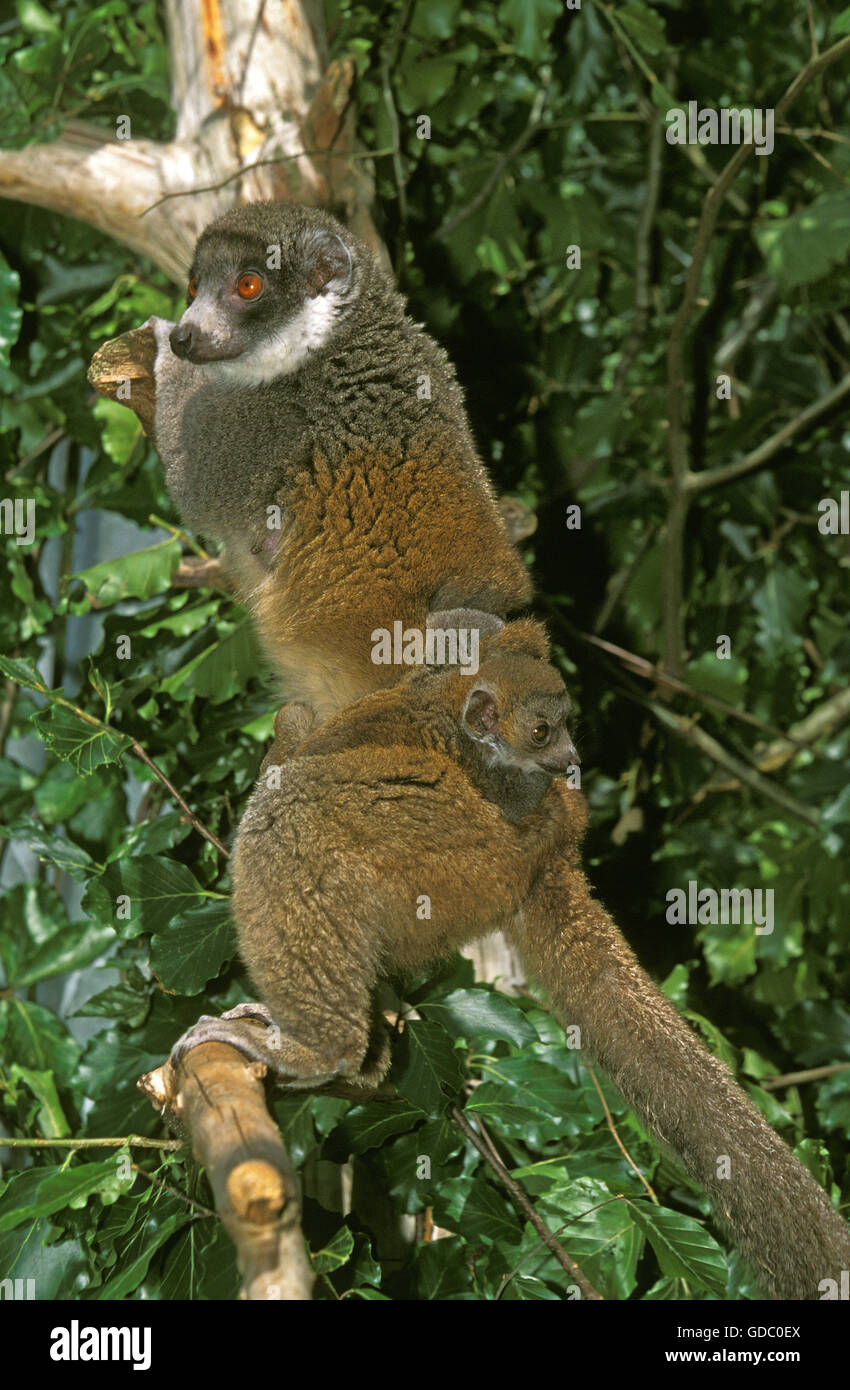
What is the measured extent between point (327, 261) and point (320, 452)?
0.62 meters

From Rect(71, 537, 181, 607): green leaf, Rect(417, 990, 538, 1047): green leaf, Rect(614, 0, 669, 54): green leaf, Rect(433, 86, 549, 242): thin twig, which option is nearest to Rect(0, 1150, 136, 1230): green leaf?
Rect(417, 990, 538, 1047): green leaf

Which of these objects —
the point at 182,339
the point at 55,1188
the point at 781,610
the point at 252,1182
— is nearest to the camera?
the point at 252,1182

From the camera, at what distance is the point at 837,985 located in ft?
16.5

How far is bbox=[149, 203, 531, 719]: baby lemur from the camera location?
3.23m

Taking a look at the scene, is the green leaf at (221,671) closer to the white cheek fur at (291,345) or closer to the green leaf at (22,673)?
the green leaf at (22,673)

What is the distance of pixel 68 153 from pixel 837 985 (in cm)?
446

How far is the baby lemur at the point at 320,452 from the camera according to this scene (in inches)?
127

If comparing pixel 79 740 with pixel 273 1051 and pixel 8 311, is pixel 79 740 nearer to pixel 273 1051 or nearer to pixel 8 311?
pixel 273 1051

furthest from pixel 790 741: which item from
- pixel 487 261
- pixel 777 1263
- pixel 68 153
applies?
pixel 68 153

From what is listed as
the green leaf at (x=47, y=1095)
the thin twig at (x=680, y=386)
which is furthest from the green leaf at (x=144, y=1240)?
the thin twig at (x=680, y=386)

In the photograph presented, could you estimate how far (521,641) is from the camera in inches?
117

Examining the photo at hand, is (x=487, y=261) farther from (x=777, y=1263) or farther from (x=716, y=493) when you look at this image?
(x=777, y=1263)

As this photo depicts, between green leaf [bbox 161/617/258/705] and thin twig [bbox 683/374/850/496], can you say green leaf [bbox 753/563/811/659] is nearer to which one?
thin twig [bbox 683/374/850/496]

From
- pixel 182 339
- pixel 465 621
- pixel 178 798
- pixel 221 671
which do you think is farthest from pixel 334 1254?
pixel 182 339
